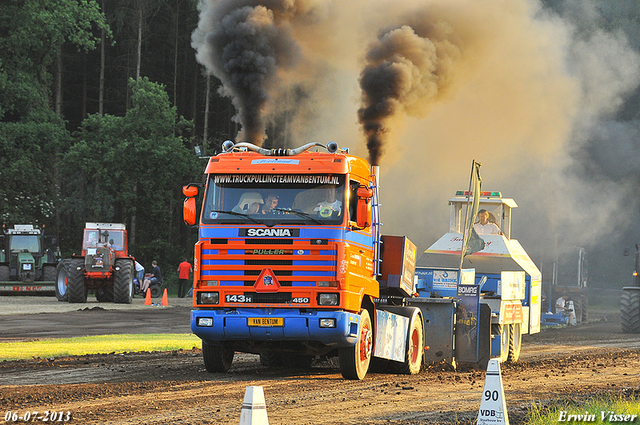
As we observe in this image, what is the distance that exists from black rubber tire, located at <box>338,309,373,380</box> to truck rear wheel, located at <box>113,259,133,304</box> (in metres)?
20.8

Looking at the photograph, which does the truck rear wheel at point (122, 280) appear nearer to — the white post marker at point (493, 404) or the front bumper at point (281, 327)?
the front bumper at point (281, 327)

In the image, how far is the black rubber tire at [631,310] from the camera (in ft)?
86.8

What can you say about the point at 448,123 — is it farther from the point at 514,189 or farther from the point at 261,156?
the point at 261,156

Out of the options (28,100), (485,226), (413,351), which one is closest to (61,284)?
(28,100)

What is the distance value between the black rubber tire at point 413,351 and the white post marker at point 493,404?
6315mm

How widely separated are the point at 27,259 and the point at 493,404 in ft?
111

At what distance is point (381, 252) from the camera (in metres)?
14.0

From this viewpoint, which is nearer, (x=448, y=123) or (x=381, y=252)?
(x=381, y=252)

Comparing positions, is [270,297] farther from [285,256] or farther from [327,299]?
[327,299]

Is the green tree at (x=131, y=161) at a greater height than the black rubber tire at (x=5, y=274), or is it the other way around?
the green tree at (x=131, y=161)

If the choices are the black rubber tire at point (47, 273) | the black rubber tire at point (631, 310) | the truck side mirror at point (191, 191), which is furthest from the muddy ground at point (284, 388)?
the black rubber tire at point (47, 273)

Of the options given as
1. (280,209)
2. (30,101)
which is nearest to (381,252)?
(280,209)

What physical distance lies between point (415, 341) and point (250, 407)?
9001 mm

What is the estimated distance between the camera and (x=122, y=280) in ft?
105
